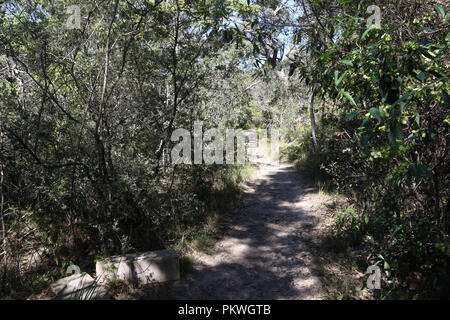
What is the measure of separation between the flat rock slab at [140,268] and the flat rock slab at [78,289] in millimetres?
299

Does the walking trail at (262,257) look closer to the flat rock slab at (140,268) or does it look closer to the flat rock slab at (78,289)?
the flat rock slab at (140,268)

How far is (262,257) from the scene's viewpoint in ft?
14.4

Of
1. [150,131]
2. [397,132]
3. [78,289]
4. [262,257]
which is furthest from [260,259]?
[397,132]

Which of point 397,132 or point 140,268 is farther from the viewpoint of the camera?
point 140,268

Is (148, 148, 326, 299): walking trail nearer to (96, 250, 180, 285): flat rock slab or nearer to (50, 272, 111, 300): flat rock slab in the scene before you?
(96, 250, 180, 285): flat rock slab

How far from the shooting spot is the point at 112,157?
4.29 metres

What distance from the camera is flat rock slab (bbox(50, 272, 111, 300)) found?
2.94 m

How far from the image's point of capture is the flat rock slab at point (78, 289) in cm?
294

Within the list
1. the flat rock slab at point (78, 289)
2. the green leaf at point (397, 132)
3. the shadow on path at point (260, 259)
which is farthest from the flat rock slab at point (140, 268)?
the green leaf at point (397, 132)

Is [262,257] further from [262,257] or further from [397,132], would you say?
[397,132]

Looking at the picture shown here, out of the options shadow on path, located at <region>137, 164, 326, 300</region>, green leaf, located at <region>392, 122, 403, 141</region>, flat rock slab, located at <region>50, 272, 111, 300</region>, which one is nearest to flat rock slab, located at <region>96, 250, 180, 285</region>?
shadow on path, located at <region>137, 164, 326, 300</region>

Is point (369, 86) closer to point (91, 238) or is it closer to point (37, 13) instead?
point (91, 238)
